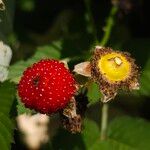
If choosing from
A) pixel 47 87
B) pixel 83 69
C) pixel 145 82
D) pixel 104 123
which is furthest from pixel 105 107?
pixel 47 87

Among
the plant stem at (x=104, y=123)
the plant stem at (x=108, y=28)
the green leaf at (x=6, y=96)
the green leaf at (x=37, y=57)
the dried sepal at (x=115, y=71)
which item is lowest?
the plant stem at (x=104, y=123)

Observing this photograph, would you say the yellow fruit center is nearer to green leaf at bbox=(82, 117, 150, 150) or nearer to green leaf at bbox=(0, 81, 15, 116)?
green leaf at bbox=(0, 81, 15, 116)

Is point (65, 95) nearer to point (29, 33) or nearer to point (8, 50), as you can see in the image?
point (8, 50)

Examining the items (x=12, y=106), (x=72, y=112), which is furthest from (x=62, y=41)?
(x=72, y=112)

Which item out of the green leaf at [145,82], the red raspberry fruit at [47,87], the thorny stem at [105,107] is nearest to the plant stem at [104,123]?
the thorny stem at [105,107]

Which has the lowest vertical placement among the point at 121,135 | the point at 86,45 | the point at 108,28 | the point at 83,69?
the point at 121,135

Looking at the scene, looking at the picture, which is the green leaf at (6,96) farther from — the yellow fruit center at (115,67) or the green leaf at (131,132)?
the green leaf at (131,132)

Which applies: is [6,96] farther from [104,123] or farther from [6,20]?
[104,123]

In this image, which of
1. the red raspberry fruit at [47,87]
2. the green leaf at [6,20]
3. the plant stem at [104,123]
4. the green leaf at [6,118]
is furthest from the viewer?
the plant stem at [104,123]
